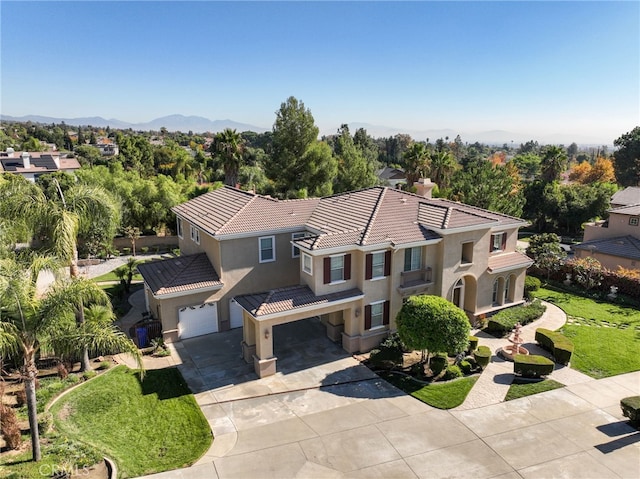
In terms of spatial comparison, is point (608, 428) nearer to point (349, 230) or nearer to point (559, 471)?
point (559, 471)

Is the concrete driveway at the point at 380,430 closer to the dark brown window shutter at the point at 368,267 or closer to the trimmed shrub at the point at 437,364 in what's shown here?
the trimmed shrub at the point at 437,364

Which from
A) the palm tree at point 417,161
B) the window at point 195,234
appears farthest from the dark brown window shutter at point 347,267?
the palm tree at point 417,161

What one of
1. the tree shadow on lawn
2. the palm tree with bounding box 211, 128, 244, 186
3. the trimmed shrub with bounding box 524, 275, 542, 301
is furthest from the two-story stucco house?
the palm tree with bounding box 211, 128, 244, 186

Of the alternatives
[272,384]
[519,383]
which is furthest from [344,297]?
[519,383]

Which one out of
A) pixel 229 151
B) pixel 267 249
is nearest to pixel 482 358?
pixel 267 249

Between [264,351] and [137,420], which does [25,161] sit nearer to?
[264,351]

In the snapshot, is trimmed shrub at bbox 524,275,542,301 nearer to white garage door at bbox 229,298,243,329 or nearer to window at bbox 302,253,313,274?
window at bbox 302,253,313,274
